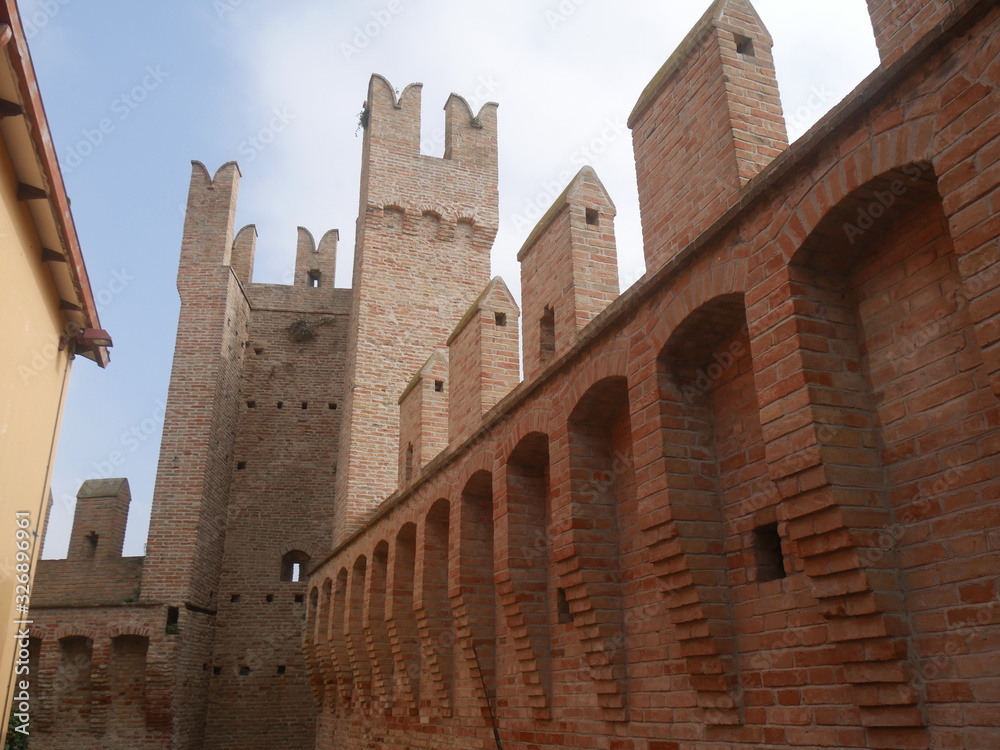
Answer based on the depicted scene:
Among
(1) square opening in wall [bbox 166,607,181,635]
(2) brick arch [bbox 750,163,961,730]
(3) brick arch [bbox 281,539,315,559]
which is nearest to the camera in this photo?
(2) brick arch [bbox 750,163,961,730]

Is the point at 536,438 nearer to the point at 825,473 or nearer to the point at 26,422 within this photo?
the point at 825,473

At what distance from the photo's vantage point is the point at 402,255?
1802cm

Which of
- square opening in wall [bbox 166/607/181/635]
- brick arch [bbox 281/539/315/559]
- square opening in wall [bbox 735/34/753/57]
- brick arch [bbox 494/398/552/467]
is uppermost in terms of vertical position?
square opening in wall [bbox 735/34/753/57]

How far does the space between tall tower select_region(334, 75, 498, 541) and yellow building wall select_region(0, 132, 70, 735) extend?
8.07 m

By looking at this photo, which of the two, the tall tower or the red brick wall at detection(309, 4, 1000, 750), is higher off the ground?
the tall tower

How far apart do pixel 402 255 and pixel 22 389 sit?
39.3ft

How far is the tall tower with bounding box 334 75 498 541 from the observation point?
16.2 m

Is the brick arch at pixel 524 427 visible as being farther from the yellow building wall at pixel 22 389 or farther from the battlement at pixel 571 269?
the yellow building wall at pixel 22 389

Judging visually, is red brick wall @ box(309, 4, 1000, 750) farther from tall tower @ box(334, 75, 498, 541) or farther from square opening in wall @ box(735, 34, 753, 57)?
tall tower @ box(334, 75, 498, 541)

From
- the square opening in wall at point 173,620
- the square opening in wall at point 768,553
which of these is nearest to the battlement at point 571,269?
the square opening in wall at point 768,553

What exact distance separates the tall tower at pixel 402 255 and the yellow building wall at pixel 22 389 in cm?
807

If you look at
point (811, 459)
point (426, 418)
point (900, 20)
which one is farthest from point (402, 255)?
point (811, 459)

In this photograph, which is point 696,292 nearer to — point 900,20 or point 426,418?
point 900,20

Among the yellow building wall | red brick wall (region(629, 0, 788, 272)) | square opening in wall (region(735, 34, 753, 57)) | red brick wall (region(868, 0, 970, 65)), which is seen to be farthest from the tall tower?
red brick wall (region(868, 0, 970, 65))
